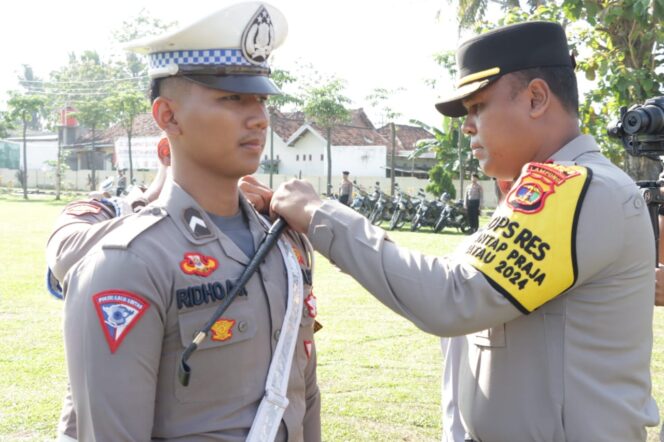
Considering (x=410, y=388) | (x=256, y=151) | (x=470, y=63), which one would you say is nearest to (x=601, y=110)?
(x=410, y=388)


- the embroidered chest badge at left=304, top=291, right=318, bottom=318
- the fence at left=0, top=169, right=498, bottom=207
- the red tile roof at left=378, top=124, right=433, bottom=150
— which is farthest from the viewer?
the red tile roof at left=378, top=124, right=433, bottom=150

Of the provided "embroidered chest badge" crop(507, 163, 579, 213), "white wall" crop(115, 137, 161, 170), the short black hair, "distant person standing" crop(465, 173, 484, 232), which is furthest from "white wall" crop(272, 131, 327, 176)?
"embroidered chest badge" crop(507, 163, 579, 213)

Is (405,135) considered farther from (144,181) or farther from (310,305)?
(310,305)

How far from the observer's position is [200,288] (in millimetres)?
1874

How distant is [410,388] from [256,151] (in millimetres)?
4071

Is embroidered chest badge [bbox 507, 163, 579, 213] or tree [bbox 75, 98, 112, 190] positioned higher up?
tree [bbox 75, 98, 112, 190]

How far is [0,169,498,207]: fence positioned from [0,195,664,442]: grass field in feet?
84.2

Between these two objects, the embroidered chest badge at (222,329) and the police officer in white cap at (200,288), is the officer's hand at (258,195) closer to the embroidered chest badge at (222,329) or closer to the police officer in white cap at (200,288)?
the police officer in white cap at (200,288)

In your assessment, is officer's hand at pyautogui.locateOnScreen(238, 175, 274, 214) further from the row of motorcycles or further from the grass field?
the row of motorcycles

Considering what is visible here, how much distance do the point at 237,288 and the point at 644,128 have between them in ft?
6.83

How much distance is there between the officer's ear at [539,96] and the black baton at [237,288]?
809mm

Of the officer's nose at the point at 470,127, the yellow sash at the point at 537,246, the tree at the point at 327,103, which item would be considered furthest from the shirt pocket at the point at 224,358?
the tree at the point at 327,103

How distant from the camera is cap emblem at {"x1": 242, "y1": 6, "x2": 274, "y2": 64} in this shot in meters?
2.11

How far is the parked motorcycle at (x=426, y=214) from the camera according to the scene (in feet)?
73.2
